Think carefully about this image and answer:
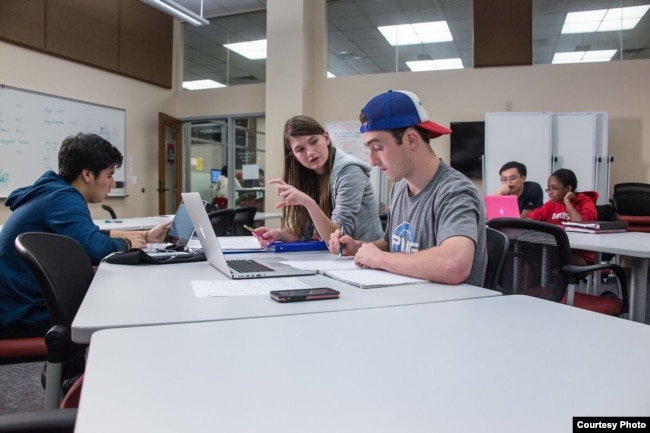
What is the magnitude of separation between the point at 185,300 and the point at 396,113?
822 mm

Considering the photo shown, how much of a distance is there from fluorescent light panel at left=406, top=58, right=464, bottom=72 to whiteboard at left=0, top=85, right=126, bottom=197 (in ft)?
13.3

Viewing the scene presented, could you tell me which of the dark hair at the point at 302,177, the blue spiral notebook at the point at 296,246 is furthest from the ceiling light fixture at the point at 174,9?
the blue spiral notebook at the point at 296,246

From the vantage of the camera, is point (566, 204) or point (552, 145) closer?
point (566, 204)

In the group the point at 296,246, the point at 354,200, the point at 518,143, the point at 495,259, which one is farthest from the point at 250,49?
the point at 495,259

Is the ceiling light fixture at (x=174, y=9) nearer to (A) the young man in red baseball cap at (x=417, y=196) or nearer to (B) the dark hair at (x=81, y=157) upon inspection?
(B) the dark hair at (x=81, y=157)

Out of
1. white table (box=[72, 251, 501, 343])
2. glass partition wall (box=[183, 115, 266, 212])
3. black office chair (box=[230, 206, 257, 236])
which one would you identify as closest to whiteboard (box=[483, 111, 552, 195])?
black office chair (box=[230, 206, 257, 236])

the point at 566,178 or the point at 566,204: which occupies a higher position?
the point at 566,178

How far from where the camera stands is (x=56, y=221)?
67.6 inches

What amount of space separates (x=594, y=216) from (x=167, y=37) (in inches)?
239

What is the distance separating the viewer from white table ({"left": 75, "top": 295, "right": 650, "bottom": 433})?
0.49 metres

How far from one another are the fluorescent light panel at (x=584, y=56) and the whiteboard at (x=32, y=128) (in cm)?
565

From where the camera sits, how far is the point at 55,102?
5.47 m

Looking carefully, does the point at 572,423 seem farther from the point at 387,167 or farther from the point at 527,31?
the point at 527,31

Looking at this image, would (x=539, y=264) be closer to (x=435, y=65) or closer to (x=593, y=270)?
(x=593, y=270)
